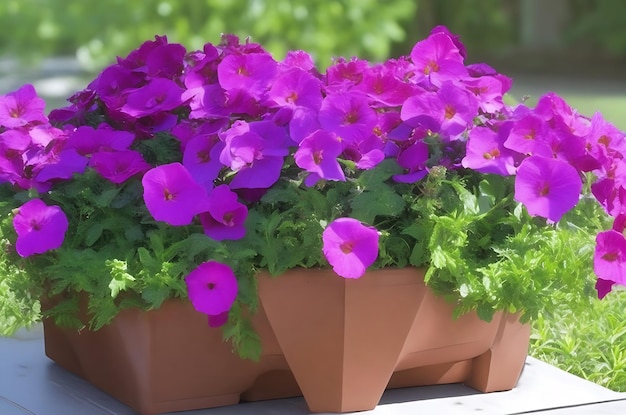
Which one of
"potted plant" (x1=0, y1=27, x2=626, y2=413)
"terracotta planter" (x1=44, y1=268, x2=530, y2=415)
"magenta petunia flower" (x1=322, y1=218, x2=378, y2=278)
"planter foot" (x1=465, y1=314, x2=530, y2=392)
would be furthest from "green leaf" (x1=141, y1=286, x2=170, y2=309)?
"planter foot" (x1=465, y1=314, x2=530, y2=392)

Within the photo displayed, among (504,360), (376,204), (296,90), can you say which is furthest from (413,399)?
(296,90)

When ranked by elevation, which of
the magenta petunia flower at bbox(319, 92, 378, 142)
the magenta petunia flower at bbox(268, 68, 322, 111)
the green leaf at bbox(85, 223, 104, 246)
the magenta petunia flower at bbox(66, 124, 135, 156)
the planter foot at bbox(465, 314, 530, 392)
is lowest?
the planter foot at bbox(465, 314, 530, 392)

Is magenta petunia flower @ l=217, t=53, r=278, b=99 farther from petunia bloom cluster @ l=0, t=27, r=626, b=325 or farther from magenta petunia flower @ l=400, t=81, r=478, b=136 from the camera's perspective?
magenta petunia flower @ l=400, t=81, r=478, b=136

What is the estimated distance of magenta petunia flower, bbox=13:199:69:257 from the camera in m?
2.11

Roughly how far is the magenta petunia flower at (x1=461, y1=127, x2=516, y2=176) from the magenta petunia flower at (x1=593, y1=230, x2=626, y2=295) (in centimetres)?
23

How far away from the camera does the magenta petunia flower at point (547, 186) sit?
2064 mm

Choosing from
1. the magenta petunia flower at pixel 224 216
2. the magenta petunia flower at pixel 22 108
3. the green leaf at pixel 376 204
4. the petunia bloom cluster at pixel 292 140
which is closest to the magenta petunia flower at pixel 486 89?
the petunia bloom cluster at pixel 292 140

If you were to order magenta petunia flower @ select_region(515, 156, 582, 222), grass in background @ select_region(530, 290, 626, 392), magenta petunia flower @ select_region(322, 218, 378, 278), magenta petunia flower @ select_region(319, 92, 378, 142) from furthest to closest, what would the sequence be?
grass in background @ select_region(530, 290, 626, 392)
magenta petunia flower @ select_region(319, 92, 378, 142)
magenta petunia flower @ select_region(515, 156, 582, 222)
magenta petunia flower @ select_region(322, 218, 378, 278)

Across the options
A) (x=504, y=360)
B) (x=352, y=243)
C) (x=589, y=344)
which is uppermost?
(x=352, y=243)

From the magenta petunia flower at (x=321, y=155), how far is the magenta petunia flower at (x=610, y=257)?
1.77 feet

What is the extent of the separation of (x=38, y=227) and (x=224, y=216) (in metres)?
0.40

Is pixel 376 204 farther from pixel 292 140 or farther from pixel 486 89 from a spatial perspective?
pixel 486 89

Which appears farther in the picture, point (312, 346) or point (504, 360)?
point (504, 360)

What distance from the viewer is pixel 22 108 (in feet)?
8.36
